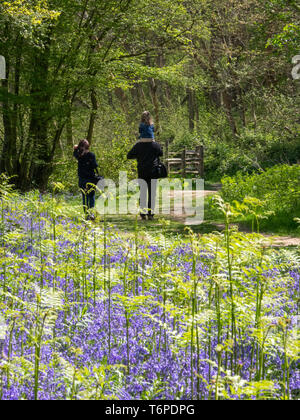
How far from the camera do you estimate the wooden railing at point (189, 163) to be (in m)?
24.1

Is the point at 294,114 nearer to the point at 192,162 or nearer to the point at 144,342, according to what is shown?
the point at 192,162

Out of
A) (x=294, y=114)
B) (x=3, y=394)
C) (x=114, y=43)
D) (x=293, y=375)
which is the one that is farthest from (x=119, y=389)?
(x=114, y=43)

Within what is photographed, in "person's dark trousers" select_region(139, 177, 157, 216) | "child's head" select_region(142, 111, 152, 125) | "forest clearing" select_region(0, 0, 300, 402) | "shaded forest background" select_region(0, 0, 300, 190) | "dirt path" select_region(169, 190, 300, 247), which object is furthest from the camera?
"shaded forest background" select_region(0, 0, 300, 190)

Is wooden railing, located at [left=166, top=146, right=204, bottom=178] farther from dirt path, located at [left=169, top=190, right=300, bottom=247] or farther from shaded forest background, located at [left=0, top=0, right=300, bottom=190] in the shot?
dirt path, located at [left=169, top=190, right=300, bottom=247]

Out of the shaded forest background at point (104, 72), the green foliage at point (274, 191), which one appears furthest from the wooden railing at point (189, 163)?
the green foliage at point (274, 191)

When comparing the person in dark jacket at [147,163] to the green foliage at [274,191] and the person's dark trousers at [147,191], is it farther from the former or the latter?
the green foliage at [274,191]

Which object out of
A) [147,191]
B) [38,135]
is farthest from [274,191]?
[38,135]

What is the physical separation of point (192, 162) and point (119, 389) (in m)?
22.1

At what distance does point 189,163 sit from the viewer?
24500 millimetres

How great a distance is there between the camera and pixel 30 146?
17.0 metres

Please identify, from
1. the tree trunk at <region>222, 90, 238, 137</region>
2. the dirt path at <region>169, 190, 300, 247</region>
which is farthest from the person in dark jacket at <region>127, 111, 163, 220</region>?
the tree trunk at <region>222, 90, 238, 137</region>

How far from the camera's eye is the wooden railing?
79.2ft

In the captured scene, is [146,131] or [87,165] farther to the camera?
[87,165]

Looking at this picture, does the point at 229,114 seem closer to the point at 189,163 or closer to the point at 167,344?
the point at 189,163
